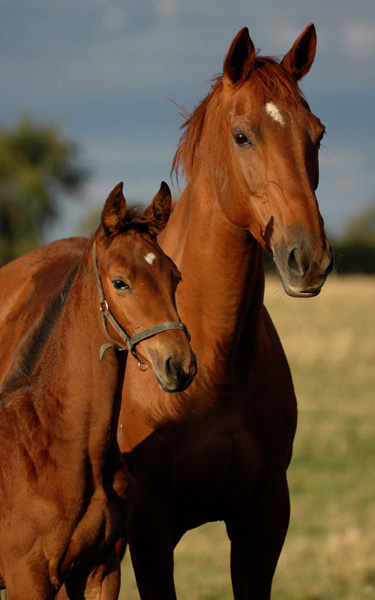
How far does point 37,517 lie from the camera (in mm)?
2939

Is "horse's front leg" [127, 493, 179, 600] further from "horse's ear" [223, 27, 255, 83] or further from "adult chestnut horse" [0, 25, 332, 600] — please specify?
"horse's ear" [223, 27, 255, 83]

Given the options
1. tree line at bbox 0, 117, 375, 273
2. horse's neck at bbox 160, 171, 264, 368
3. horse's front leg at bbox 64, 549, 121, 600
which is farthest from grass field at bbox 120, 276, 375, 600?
tree line at bbox 0, 117, 375, 273

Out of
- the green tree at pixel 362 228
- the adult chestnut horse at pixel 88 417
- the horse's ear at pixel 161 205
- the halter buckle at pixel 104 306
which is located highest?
the horse's ear at pixel 161 205

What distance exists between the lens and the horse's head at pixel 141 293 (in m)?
2.77

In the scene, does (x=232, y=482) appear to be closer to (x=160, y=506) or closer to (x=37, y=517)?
(x=160, y=506)

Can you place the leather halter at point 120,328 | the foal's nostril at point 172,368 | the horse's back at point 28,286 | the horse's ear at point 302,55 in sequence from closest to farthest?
the foal's nostril at point 172,368 < the leather halter at point 120,328 < the horse's ear at point 302,55 < the horse's back at point 28,286

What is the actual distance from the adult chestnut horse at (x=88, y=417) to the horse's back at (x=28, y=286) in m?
1.50

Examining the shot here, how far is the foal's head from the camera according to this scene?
287cm

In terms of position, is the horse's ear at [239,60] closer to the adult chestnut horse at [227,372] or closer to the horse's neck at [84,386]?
the adult chestnut horse at [227,372]

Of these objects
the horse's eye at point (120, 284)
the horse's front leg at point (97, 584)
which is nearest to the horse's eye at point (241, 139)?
the horse's eye at point (120, 284)

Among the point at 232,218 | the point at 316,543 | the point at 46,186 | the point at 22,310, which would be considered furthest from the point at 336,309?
the point at 46,186

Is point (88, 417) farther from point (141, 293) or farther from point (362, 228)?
point (362, 228)

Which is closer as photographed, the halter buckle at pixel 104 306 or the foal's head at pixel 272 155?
the foal's head at pixel 272 155

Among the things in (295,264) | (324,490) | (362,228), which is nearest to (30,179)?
(362,228)
